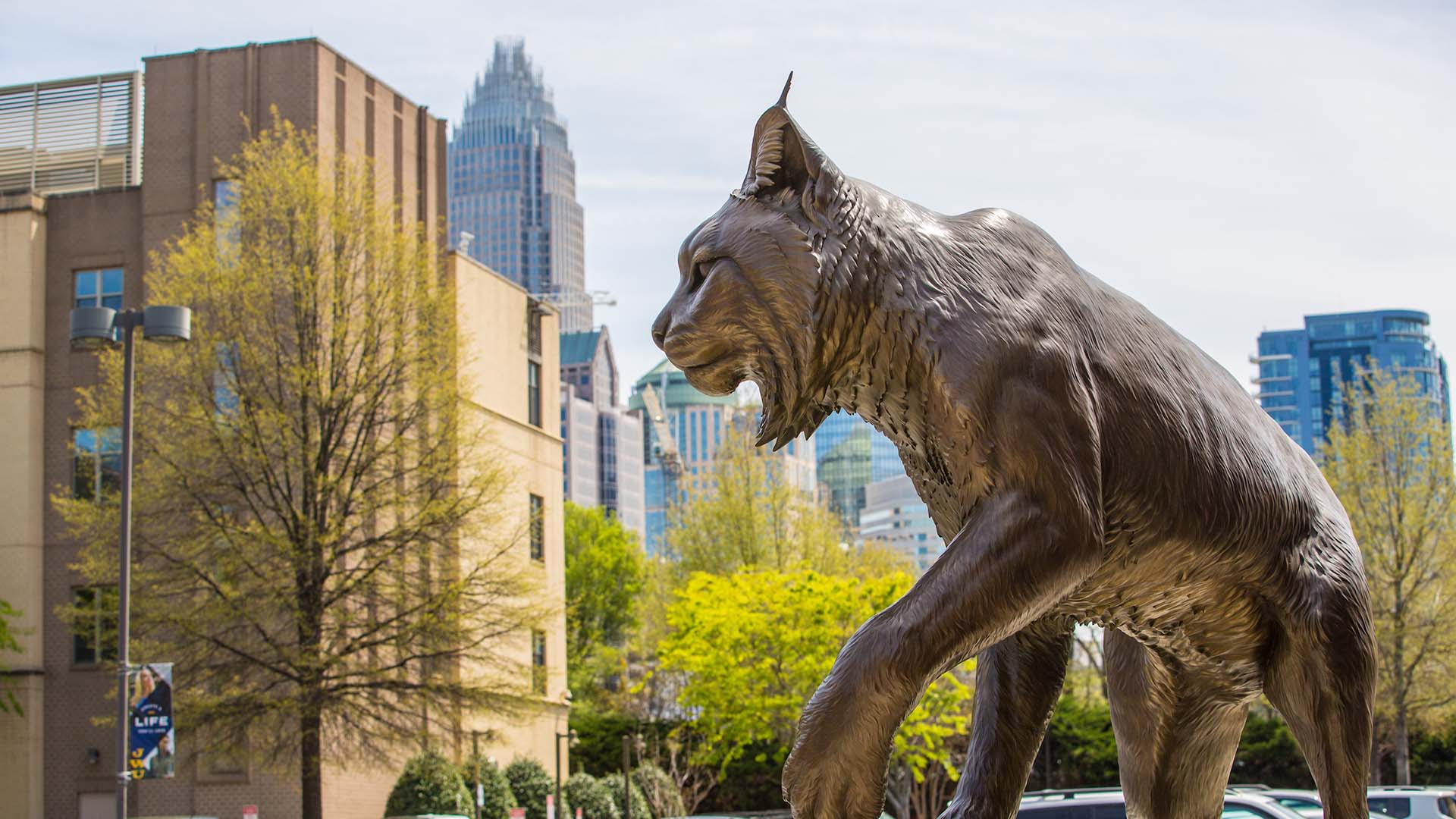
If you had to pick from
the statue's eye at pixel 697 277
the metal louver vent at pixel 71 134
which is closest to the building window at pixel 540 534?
the metal louver vent at pixel 71 134

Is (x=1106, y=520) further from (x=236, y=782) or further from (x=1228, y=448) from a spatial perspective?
(x=236, y=782)

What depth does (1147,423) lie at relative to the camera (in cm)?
372

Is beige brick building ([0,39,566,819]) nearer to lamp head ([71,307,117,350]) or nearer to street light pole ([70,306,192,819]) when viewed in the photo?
street light pole ([70,306,192,819])

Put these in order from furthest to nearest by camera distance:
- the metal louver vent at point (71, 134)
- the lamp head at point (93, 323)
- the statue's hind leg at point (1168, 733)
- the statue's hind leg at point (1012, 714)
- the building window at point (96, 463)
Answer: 1. the metal louver vent at point (71, 134)
2. the building window at point (96, 463)
3. the lamp head at point (93, 323)
4. the statue's hind leg at point (1168, 733)
5. the statue's hind leg at point (1012, 714)

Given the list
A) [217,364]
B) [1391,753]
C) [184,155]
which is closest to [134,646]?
[217,364]

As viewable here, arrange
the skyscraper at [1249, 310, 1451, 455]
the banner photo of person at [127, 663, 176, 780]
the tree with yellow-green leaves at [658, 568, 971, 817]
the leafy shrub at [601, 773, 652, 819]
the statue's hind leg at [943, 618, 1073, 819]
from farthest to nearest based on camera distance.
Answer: the skyscraper at [1249, 310, 1451, 455], the leafy shrub at [601, 773, 652, 819], the tree with yellow-green leaves at [658, 568, 971, 817], the banner photo of person at [127, 663, 176, 780], the statue's hind leg at [943, 618, 1073, 819]

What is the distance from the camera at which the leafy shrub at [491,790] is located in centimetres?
3159

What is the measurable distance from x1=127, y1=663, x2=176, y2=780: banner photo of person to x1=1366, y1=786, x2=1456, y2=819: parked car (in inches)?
625

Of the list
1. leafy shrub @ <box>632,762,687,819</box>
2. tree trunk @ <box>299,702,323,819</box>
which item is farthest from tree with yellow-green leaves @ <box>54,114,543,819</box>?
leafy shrub @ <box>632,762,687,819</box>

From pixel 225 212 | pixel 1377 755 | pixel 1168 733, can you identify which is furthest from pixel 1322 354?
pixel 1168 733

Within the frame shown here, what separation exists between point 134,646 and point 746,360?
920 inches

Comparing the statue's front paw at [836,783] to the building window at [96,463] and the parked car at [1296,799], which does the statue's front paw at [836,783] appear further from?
the building window at [96,463]

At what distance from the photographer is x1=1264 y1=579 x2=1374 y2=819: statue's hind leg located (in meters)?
3.92

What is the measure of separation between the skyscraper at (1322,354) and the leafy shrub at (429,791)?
531ft
